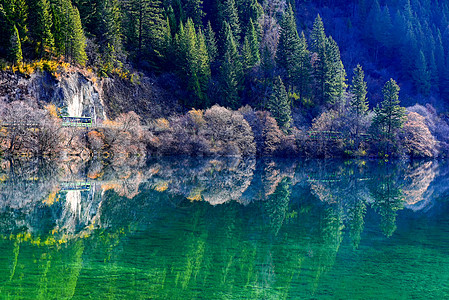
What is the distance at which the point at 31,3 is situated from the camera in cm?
5969

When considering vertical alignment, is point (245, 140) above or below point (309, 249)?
above

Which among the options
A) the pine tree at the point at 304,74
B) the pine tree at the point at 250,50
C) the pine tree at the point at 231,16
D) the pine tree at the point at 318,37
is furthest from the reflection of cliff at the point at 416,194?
the pine tree at the point at 231,16

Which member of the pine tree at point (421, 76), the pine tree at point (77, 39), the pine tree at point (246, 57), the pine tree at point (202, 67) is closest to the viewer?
the pine tree at point (77, 39)

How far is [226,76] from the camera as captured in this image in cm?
7688

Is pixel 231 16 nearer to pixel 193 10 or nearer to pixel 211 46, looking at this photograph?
pixel 193 10

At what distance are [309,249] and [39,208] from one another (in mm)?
12498

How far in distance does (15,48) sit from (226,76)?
34271 millimetres

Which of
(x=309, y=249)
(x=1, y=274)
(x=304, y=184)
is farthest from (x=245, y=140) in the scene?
(x=1, y=274)

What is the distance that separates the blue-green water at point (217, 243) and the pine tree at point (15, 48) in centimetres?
3152

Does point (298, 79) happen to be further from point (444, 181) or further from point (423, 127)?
point (444, 181)

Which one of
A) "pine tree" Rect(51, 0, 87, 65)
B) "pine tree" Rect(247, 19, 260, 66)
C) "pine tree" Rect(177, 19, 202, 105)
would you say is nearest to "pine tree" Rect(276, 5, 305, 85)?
"pine tree" Rect(247, 19, 260, 66)

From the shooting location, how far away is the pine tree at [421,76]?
346 feet

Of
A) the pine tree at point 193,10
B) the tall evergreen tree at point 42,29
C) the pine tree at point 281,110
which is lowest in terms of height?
the pine tree at point 281,110

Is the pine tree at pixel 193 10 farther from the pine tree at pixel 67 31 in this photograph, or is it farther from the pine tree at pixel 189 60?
the pine tree at pixel 67 31
